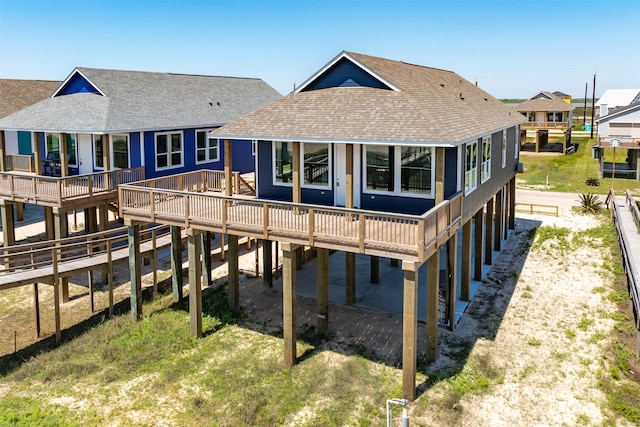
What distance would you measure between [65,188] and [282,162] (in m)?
8.98

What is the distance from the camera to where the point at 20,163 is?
84.8 feet

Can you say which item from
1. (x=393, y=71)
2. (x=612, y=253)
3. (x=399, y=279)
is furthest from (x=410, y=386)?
(x=612, y=253)

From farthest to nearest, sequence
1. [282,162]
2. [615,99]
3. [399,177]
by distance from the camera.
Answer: [615,99] → [282,162] → [399,177]

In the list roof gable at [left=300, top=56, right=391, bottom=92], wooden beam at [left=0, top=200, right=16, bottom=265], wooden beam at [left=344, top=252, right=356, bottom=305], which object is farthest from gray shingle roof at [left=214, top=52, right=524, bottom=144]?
wooden beam at [left=0, top=200, right=16, bottom=265]

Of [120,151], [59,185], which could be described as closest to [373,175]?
[59,185]

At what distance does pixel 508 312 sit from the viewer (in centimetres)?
1889

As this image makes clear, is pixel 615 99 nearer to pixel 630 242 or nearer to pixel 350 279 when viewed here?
pixel 630 242

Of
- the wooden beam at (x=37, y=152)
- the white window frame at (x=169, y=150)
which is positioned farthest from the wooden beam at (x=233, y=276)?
the wooden beam at (x=37, y=152)

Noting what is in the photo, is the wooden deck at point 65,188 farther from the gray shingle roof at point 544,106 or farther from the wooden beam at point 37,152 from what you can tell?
the gray shingle roof at point 544,106

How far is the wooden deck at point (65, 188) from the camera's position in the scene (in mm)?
20703

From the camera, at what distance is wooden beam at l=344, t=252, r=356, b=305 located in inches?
757

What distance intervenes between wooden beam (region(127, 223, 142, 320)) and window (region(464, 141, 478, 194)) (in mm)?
10641

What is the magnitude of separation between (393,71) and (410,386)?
10.7m

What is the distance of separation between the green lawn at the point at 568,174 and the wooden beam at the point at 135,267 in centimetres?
3179
